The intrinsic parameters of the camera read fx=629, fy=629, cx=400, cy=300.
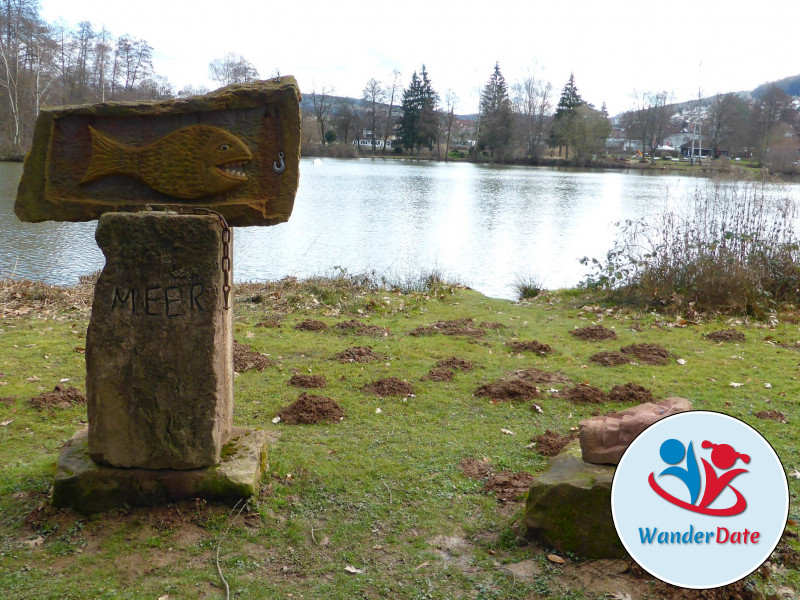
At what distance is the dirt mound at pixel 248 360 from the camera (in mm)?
6855

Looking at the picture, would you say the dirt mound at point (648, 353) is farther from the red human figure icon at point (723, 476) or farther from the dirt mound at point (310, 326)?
the red human figure icon at point (723, 476)

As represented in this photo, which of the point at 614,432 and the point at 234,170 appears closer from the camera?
the point at 614,432

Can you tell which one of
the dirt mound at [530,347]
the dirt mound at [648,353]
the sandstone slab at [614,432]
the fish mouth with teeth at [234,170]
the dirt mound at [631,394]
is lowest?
the dirt mound at [631,394]

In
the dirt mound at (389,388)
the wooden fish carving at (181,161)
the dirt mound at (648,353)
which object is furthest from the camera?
the dirt mound at (648,353)

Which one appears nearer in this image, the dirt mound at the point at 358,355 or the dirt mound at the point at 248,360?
the dirt mound at the point at 248,360

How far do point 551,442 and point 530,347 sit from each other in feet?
9.70

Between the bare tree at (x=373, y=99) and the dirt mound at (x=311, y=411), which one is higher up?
the bare tree at (x=373, y=99)

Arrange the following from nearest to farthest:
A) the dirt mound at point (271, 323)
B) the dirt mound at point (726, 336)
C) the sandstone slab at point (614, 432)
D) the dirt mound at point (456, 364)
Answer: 1. the sandstone slab at point (614, 432)
2. the dirt mound at point (456, 364)
3. the dirt mound at point (726, 336)
4. the dirt mound at point (271, 323)

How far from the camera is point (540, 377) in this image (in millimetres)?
6734

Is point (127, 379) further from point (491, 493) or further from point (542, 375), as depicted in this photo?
point (542, 375)

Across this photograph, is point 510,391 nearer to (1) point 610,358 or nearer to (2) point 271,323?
(1) point 610,358

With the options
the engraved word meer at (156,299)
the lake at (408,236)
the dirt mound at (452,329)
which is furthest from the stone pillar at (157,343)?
the lake at (408,236)

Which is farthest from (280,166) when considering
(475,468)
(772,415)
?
(772,415)

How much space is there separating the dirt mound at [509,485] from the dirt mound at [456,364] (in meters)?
2.44
